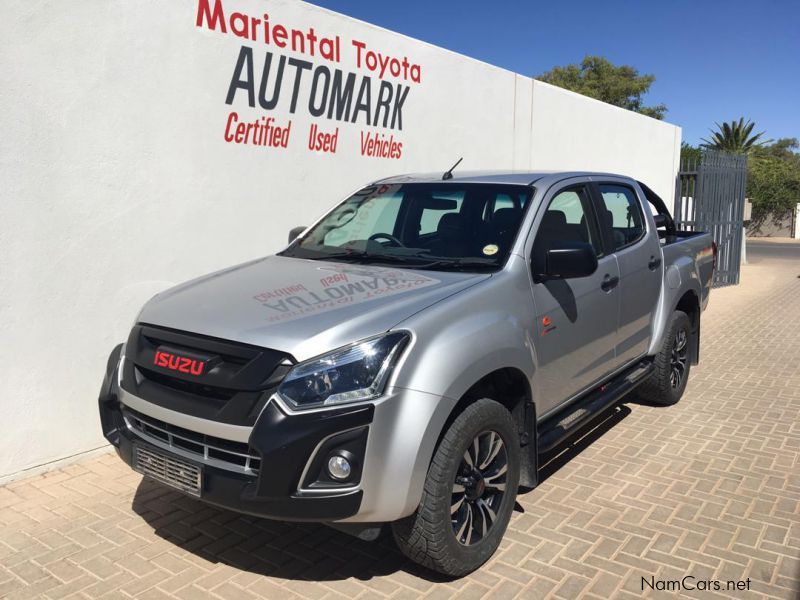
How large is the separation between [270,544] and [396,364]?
5.00 feet

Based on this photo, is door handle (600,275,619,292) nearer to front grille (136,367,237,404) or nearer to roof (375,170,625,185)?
roof (375,170,625,185)

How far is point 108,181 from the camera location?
16.0 ft

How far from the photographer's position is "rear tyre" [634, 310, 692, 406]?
5561 mm

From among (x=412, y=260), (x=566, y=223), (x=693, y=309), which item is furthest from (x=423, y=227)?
(x=693, y=309)

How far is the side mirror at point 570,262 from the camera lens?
3590 mm

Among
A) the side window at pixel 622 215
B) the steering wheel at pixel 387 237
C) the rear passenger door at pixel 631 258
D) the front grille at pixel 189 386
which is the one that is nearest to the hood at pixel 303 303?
the front grille at pixel 189 386

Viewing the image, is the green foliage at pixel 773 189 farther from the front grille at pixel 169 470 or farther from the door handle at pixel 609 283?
the front grille at pixel 169 470

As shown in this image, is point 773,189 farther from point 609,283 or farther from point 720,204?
point 609,283

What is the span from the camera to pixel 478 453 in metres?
3.26

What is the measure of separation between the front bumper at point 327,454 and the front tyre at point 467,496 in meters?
0.13

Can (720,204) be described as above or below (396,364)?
above

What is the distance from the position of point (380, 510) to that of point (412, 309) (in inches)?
33.6

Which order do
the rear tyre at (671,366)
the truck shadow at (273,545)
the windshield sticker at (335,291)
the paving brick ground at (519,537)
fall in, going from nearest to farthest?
the windshield sticker at (335,291), the paving brick ground at (519,537), the truck shadow at (273,545), the rear tyre at (671,366)

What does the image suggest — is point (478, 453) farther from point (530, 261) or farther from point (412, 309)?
point (530, 261)
